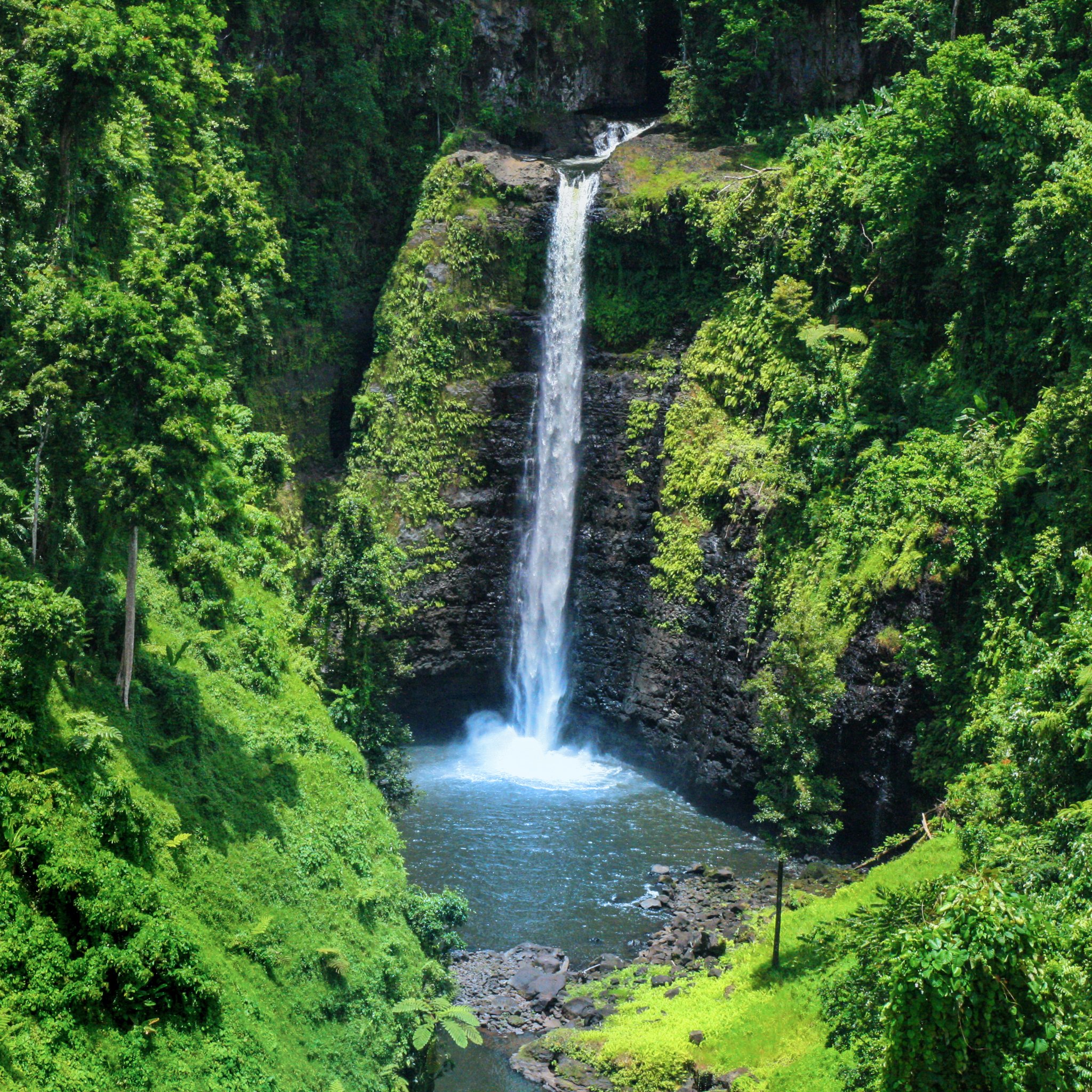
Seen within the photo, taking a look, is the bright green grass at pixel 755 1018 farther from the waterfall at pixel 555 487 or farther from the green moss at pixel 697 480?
the waterfall at pixel 555 487

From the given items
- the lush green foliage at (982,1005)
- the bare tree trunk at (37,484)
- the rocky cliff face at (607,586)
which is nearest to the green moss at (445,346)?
the rocky cliff face at (607,586)

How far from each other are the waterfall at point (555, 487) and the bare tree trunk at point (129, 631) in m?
19.9

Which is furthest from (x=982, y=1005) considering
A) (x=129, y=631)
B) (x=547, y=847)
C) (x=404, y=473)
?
(x=404, y=473)

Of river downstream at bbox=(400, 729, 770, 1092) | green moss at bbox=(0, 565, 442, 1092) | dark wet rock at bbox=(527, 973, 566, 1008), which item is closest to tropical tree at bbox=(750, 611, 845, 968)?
dark wet rock at bbox=(527, 973, 566, 1008)

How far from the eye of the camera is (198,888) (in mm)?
17438

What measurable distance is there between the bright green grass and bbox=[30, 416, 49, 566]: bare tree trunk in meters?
13.6

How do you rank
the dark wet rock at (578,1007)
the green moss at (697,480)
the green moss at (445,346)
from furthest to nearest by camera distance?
1. the green moss at (445,346)
2. the green moss at (697,480)
3. the dark wet rock at (578,1007)

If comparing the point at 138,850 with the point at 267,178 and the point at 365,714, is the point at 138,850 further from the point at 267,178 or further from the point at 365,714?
the point at 267,178

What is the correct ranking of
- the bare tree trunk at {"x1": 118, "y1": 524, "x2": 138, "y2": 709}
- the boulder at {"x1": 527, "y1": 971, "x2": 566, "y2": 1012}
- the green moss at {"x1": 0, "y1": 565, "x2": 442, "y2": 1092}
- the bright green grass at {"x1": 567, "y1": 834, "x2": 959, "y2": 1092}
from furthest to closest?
the boulder at {"x1": 527, "y1": 971, "x2": 566, "y2": 1012}
the bright green grass at {"x1": 567, "y1": 834, "x2": 959, "y2": 1092}
the bare tree trunk at {"x1": 118, "y1": 524, "x2": 138, "y2": 709}
the green moss at {"x1": 0, "y1": 565, "x2": 442, "y2": 1092}

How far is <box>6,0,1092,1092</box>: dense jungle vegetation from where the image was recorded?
49.0 feet

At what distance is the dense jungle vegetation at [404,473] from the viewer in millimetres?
14922

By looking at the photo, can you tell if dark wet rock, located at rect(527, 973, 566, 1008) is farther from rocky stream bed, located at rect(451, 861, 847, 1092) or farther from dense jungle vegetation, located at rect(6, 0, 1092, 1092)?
dense jungle vegetation, located at rect(6, 0, 1092, 1092)

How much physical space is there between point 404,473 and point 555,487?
16.7 feet

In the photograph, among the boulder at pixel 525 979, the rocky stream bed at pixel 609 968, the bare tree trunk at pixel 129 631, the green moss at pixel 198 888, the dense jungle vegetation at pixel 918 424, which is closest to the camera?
the green moss at pixel 198 888
